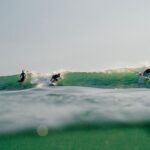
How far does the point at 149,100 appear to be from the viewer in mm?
16266

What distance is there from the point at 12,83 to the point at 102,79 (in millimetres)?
5574

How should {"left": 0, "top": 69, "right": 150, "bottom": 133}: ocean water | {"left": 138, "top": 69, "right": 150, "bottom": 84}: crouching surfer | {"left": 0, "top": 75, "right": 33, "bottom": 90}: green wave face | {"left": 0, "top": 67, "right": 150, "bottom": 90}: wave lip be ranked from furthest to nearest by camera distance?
{"left": 0, "top": 75, "right": 33, "bottom": 90}: green wave face → {"left": 0, "top": 67, "right": 150, "bottom": 90}: wave lip → {"left": 138, "top": 69, "right": 150, "bottom": 84}: crouching surfer → {"left": 0, "top": 69, "right": 150, "bottom": 133}: ocean water

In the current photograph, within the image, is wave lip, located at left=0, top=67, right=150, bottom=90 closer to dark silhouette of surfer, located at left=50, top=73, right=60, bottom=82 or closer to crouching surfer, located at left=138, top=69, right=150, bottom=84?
crouching surfer, located at left=138, top=69, right=150, bottom=84

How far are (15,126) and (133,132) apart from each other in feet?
14.5

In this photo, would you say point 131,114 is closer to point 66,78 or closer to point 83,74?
point 66,78

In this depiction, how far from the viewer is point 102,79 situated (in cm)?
2311

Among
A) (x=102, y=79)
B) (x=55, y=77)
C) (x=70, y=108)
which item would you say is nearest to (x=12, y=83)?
(x=55, y=77)

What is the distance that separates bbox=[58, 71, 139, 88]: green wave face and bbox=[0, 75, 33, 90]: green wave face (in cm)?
194

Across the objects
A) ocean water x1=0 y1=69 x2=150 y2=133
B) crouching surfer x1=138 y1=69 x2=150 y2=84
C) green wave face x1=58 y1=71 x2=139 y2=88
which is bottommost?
ocean water x1=0 y1=69 x2=150 y2=133

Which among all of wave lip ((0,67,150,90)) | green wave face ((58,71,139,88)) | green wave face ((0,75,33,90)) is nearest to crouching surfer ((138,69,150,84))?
wave lip ((0,67,150,90))

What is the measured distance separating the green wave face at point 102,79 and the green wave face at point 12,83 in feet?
6.35

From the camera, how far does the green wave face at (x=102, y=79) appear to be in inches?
843

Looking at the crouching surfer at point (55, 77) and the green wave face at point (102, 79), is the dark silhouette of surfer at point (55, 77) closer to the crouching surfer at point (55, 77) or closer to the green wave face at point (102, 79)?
the crouching surfer at point (55, 77)

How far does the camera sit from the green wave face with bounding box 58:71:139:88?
21.4m
